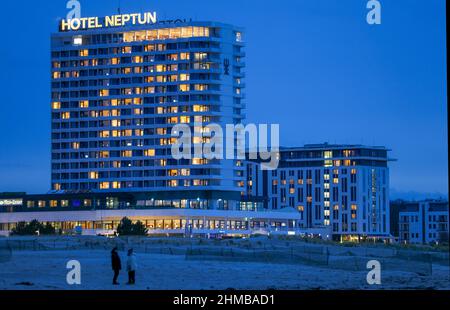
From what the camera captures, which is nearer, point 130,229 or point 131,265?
point 131,265

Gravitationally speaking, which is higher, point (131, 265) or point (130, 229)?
point (130, 229)

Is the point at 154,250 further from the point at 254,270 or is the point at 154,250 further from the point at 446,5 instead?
the point at 446,5

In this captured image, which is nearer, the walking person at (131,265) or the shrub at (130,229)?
the walking person at (131,265)

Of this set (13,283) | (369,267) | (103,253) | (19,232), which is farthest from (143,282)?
(19,232)

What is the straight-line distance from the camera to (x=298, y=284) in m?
60.7

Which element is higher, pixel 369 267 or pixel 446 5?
pixel 446 5

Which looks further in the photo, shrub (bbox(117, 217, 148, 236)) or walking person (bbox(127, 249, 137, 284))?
shrub (bbox(117, 217, 148, 236))

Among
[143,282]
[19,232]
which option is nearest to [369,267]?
[143,282]
